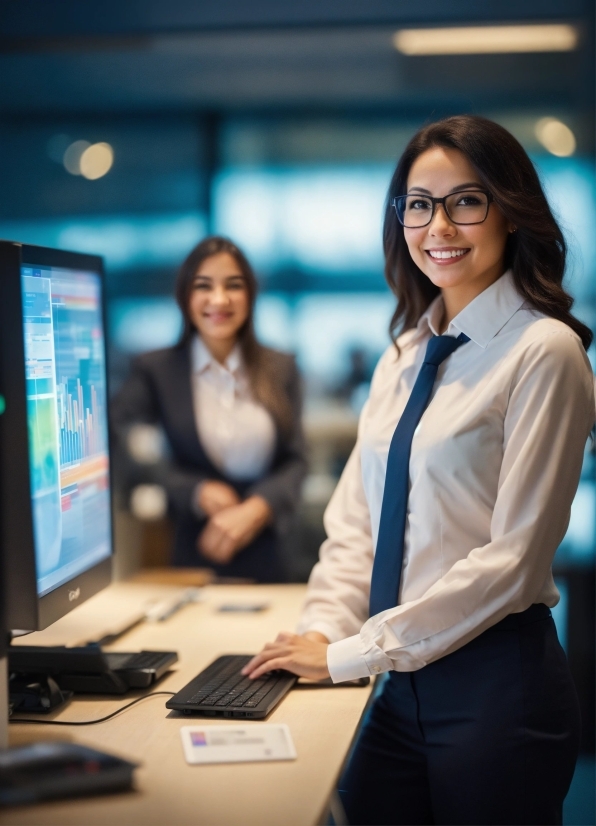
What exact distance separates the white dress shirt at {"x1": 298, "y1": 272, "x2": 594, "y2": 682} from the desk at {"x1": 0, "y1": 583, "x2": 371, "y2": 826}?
165 mm

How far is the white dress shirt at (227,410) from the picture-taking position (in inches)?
126

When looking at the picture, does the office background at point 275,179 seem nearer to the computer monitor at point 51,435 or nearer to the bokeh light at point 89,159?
the bokeh light at point 89,159

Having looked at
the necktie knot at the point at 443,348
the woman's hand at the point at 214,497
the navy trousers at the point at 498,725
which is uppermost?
the necktie knot at the point at 443,348

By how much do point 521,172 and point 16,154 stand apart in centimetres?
421

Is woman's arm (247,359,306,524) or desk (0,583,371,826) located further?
woman's arm (247,359,306,524)

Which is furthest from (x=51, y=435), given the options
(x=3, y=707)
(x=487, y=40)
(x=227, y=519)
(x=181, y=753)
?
(x=487, y=40)

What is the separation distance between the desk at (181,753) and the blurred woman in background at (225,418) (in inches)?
38.2

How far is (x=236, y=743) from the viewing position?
1.40m

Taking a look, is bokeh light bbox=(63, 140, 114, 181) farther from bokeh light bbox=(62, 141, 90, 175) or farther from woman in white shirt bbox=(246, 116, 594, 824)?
woman in white shirt bbox=(246, 116, 594, 824)

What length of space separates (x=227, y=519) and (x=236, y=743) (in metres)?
1.68

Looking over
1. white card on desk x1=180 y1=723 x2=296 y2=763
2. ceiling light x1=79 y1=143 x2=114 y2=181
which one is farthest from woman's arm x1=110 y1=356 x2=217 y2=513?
ceiling light x1=79 y1=143 x2=114 y2=181

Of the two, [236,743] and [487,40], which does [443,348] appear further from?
[487,40]

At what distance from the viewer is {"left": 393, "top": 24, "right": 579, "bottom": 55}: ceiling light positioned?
4.11m

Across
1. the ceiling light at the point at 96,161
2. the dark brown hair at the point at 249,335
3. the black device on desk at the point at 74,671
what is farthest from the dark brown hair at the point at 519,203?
the ceiling light at the point at 96,161
